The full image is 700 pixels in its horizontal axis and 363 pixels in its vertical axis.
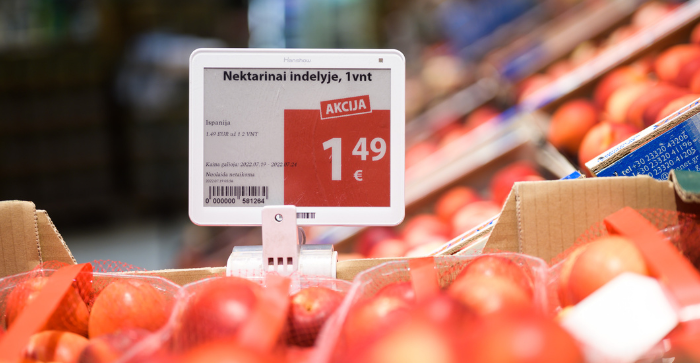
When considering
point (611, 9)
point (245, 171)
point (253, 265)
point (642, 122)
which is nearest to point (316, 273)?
point (253, 265)

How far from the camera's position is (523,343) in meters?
0.53

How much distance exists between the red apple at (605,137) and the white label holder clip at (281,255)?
93 centimetres

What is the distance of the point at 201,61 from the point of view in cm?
99

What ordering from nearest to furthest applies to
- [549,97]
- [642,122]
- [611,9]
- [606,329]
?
[606,329]
[642,122]
[549,97]
[611,9]

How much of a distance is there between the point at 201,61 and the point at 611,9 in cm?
234

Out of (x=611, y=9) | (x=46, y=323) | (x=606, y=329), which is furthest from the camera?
(x=611, y=9)

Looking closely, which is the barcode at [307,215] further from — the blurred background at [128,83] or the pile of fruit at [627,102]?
the blurred background at [128,83]

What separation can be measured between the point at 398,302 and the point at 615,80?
1.60m

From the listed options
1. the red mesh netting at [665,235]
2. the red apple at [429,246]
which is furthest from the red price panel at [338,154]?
the red apple at [429,246]

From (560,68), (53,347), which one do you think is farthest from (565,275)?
(560,68)

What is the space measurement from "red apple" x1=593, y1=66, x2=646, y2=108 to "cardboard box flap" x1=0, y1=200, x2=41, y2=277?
6.09ft

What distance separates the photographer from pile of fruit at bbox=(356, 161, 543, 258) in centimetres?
168

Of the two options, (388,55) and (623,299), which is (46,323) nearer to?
(388,55)

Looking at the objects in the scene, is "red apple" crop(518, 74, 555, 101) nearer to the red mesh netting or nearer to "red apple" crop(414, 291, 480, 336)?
the red mesh netting
